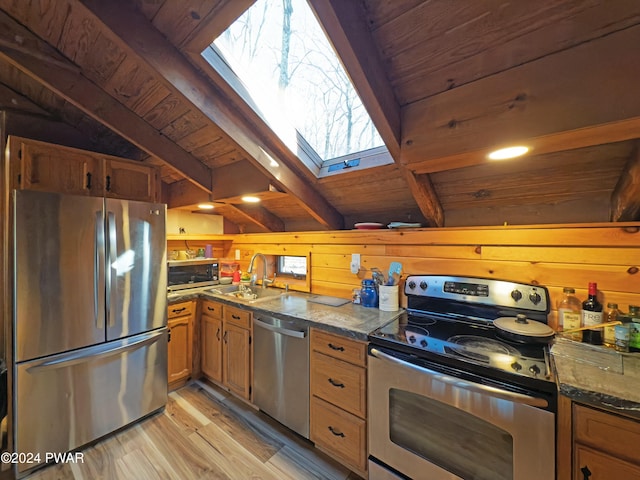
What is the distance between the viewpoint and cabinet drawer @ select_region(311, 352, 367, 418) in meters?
1.51

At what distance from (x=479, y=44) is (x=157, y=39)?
1.51 metres

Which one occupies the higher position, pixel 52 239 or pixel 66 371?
pixel 52 239

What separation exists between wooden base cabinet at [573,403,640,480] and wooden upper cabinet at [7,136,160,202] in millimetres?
2789

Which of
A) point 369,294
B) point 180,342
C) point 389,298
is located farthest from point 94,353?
point 389,298

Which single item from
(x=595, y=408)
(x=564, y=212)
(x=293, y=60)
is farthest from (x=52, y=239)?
(x=564, y=212)

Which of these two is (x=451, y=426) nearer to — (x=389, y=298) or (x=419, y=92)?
(x=389, y=298)

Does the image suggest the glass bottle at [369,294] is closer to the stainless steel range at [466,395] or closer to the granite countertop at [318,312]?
the granite countertop at [318,312]

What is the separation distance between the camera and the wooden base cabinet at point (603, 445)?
849 millimetres

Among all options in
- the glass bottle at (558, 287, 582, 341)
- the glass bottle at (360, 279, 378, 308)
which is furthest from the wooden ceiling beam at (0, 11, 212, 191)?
the glass bottle at (558, 287, 582, 341)

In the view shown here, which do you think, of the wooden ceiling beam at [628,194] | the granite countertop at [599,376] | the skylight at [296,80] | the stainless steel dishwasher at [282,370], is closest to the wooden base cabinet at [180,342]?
the stainless steel dishwasher at [282,370]

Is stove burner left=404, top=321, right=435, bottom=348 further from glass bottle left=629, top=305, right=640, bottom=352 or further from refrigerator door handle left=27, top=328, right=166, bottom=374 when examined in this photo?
refrigerator door handle left=27, top=328, right=166, bottom=374

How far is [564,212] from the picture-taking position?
160 cm

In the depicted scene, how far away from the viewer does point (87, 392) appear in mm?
1773

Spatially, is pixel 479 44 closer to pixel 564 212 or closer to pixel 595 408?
pixel 564 212
